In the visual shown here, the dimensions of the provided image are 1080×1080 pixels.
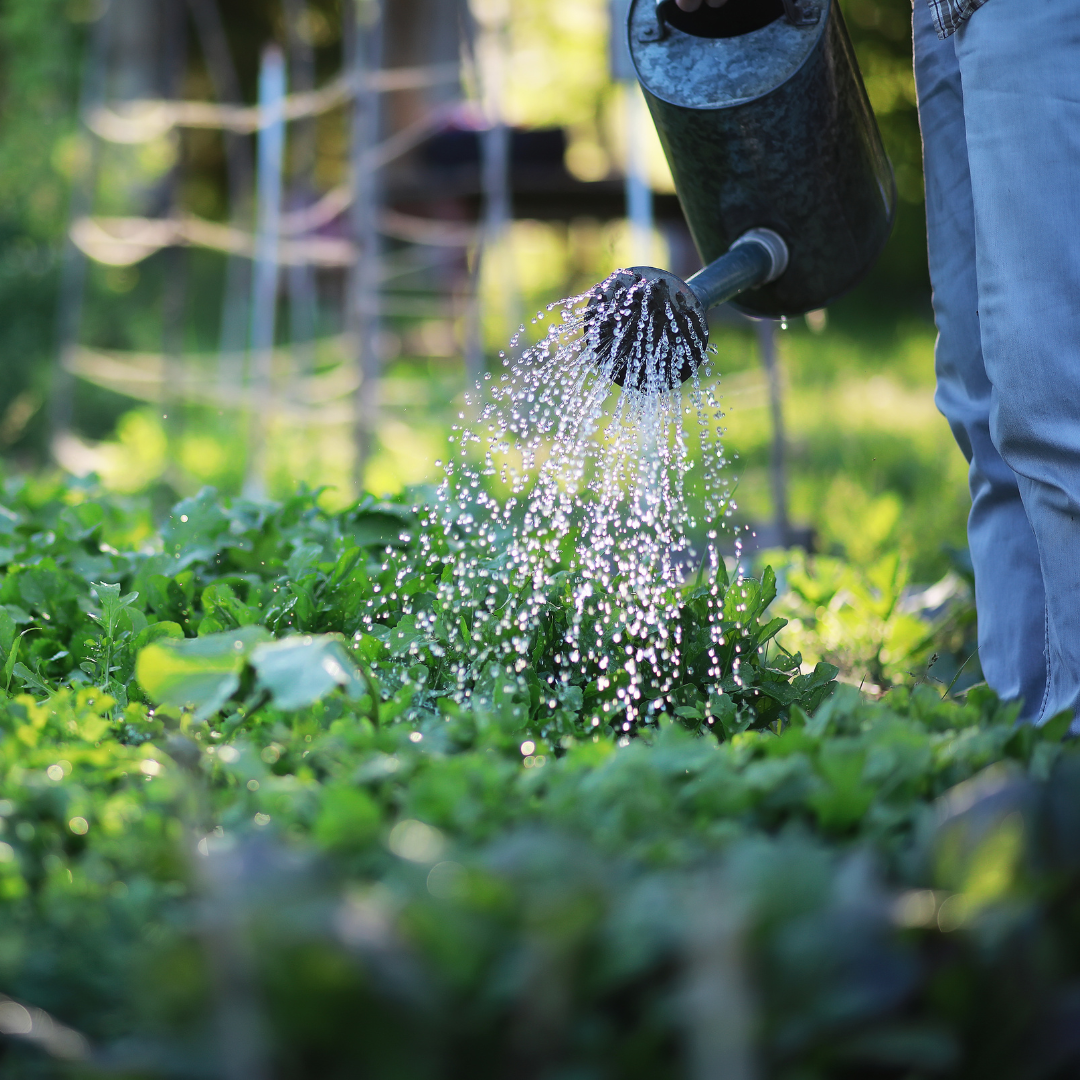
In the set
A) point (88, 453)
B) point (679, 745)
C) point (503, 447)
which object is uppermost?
point (503, 447)

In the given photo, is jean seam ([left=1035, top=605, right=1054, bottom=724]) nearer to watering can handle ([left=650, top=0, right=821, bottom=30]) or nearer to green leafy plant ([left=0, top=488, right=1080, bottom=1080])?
green leafy plant ([left=0, top=488, right=1080, bottom=1080])

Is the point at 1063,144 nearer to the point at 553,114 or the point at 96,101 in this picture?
the point at 96,101

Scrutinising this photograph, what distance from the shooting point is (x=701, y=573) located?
Result: 194 centimetres

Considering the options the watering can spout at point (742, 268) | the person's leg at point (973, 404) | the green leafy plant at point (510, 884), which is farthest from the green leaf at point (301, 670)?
the person's leg at point (973, 404)

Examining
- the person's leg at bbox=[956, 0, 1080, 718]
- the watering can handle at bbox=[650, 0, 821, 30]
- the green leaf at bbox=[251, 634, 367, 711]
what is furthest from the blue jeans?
the green leaf at bbox=[251, 634, 367, 711]

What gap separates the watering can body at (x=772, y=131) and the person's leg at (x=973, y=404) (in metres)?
0.15

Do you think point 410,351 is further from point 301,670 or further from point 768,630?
point 301,670

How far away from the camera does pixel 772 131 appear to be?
1.98 meters

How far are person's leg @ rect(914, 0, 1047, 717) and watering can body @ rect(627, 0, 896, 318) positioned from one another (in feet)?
0.48

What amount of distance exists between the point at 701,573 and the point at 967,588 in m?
1.03

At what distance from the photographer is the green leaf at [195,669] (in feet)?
4.64

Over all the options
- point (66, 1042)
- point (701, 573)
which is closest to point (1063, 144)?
point (701, 573)

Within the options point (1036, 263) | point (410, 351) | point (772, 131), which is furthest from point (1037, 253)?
point (410, 351)

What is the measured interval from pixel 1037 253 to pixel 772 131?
20.7 inches
